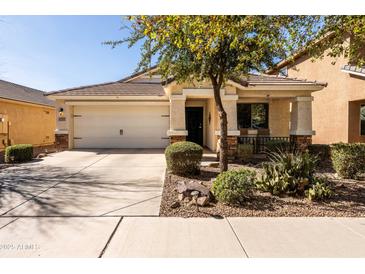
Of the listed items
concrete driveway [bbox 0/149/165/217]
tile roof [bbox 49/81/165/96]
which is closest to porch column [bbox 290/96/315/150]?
concrete driveway [bbox 0/149/165/217]

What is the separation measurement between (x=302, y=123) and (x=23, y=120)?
17.0 m

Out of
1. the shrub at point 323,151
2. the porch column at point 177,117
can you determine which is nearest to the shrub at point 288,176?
the porch column at point 177,117

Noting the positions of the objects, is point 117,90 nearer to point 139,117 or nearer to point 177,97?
point 139,117

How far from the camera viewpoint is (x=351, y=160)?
280 inches

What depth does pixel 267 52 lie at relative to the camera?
662 centimetres

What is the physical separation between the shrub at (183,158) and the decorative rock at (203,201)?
7.53 ft

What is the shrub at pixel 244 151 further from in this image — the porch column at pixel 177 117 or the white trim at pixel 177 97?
the white trim at pixel 177 97

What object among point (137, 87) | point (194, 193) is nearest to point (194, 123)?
point (137, 87)

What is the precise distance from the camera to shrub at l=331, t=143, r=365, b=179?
7.09 meters

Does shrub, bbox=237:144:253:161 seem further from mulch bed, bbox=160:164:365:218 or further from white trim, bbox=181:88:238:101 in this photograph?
mulch bed, bbox=160:164:365:218

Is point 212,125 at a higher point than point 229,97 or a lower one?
lower

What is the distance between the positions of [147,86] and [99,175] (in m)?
8.85
